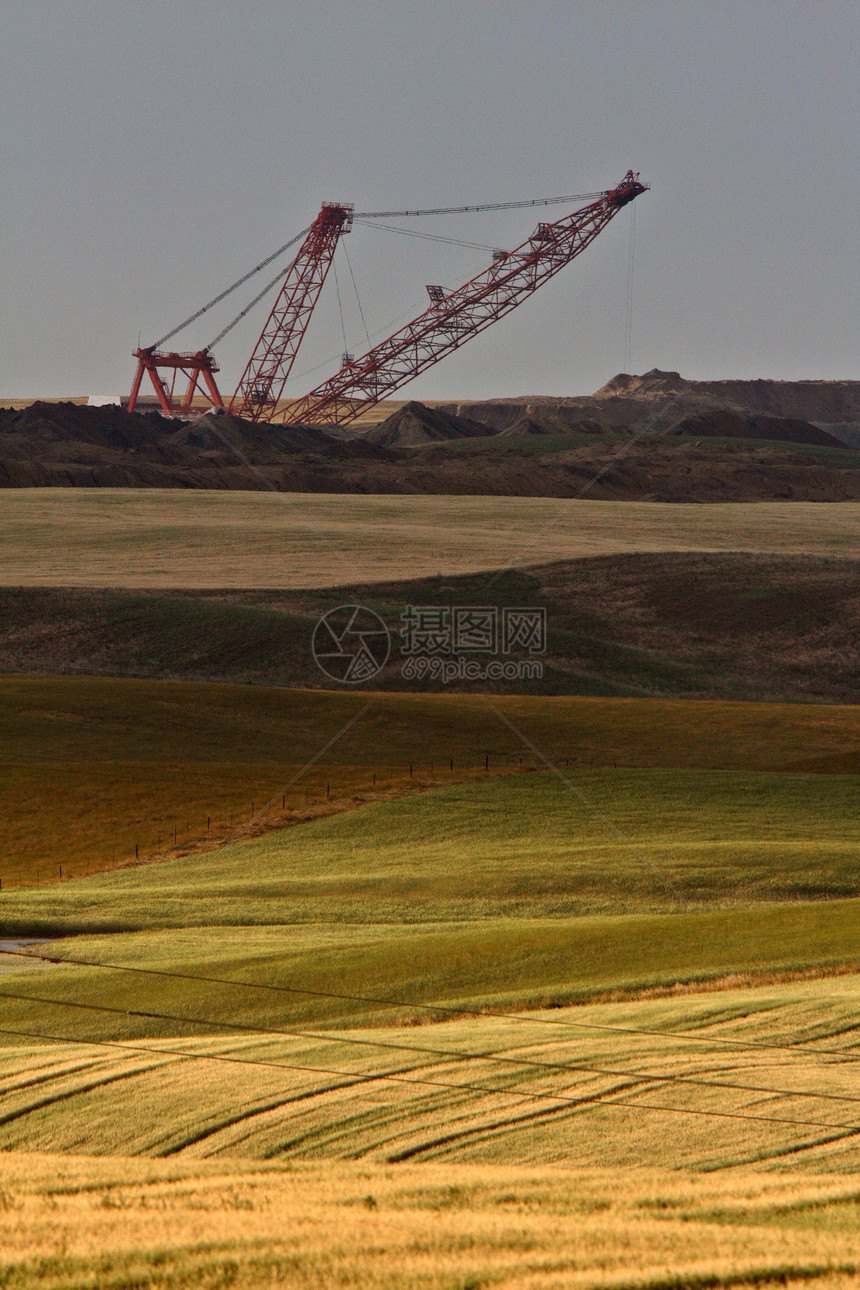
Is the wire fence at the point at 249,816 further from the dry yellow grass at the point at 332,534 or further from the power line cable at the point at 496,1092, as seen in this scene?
the dry yellow grass at the point at 332,534

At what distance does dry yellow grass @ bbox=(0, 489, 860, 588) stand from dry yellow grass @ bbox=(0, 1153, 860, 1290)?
61878mm

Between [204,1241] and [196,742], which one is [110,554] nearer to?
[196,742]

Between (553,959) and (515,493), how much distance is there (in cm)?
9759

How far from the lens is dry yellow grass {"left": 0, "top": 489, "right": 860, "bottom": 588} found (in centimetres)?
7612

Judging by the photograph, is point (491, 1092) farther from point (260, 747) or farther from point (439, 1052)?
point (260, 747)

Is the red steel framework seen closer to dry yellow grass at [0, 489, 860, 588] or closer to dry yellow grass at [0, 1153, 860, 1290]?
dry yellow grass at [0, 489, 860, 588]

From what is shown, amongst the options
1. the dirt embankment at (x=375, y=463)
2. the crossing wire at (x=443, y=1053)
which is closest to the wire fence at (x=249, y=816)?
the crossing wire at (x=443, y=1053)

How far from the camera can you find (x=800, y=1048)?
15.7 meters

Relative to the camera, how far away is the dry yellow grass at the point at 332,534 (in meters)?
76.1

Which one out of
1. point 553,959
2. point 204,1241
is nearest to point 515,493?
point 553,959

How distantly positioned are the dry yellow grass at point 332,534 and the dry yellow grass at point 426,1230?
61878 millimetres

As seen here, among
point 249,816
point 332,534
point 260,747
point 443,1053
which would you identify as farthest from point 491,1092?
point 332,534

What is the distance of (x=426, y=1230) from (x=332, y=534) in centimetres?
7791

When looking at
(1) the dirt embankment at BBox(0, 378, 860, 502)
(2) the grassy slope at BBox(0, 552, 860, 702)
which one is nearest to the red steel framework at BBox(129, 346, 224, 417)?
(1) the dirt embankment at BBox(0, 378, 860, 502)
